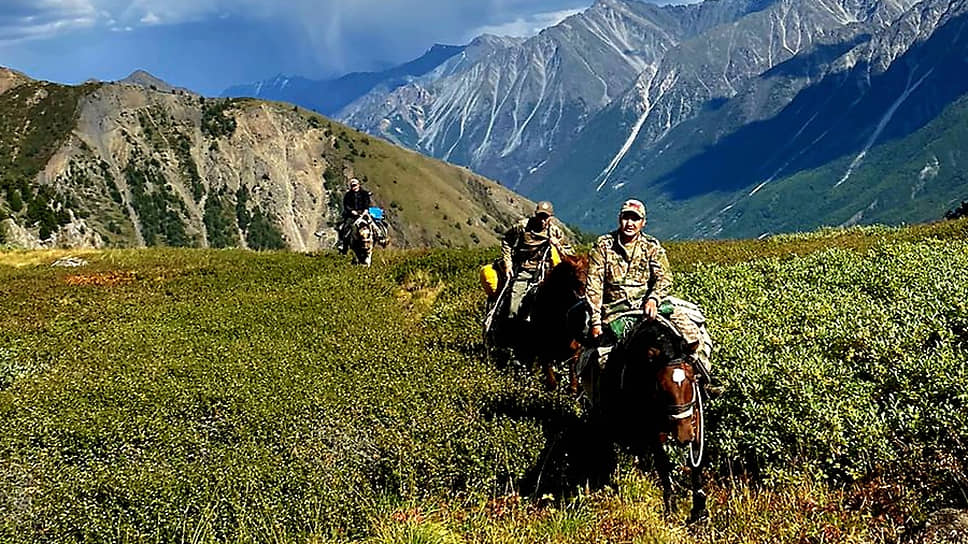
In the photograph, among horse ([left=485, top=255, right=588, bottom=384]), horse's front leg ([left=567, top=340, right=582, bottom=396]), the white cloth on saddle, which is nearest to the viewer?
the white cloth on saddle

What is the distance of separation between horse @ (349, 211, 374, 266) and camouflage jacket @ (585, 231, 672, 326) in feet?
56.1

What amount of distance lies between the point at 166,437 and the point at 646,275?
652cm

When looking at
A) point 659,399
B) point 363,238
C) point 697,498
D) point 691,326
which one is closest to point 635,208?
point 691,326

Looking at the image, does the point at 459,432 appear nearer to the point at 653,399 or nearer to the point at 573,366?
the point at 653,399

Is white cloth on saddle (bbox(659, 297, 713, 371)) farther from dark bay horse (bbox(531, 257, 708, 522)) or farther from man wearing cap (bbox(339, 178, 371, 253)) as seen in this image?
man wearing cap (bbox(339, 178, 371, 253))

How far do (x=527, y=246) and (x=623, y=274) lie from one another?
4942 mm

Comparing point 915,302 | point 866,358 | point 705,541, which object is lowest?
point 705,541

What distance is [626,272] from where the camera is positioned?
386 inches

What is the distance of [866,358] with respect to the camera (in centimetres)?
988

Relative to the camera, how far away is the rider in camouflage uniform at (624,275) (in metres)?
9.65

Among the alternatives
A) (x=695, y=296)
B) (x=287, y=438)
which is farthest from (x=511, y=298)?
(x=287, y=438)

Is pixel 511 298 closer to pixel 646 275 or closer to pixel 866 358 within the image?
pixel 646 275

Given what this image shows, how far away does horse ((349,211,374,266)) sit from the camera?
26092 millimetres

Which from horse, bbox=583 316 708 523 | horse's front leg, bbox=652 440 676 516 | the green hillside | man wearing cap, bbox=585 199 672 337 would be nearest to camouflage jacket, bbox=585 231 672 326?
man wearing cap, bbox=585 199 672 337
